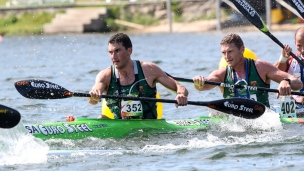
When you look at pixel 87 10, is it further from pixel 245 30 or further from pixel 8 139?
pixel 8 139

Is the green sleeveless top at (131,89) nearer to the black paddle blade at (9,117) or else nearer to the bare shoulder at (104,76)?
the bare shoulder at (104,76)

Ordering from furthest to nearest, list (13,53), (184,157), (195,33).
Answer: (195,33), (13,53), (184,157)

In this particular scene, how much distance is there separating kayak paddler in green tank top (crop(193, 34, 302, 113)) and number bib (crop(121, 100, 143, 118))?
0.90 metres

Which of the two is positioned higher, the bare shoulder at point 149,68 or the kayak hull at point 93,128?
the bare shoulder at point 149,68

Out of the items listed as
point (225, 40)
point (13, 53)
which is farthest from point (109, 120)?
point (13, 53)

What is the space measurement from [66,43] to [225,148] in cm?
2278

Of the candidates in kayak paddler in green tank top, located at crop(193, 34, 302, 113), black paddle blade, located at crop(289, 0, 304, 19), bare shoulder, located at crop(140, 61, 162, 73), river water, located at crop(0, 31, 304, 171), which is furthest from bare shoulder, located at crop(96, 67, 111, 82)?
black paddle blade, located at crop(289, 0, 304, 19)

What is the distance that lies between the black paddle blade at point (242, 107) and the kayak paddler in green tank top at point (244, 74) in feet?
1.75

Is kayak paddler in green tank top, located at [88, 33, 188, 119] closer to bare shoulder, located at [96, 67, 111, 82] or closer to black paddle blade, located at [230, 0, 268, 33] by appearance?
bare shoulder, located at [96, 67, 111, 82]

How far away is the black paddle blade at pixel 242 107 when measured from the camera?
32.9ft

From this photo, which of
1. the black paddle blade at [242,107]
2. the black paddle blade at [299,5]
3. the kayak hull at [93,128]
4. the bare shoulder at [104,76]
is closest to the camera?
the kayak hull at [93,128]

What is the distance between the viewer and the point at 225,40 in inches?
417

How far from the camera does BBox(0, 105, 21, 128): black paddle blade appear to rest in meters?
8.52

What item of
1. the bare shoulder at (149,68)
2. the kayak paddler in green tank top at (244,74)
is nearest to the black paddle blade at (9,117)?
the bare shoulder at (149,68)
